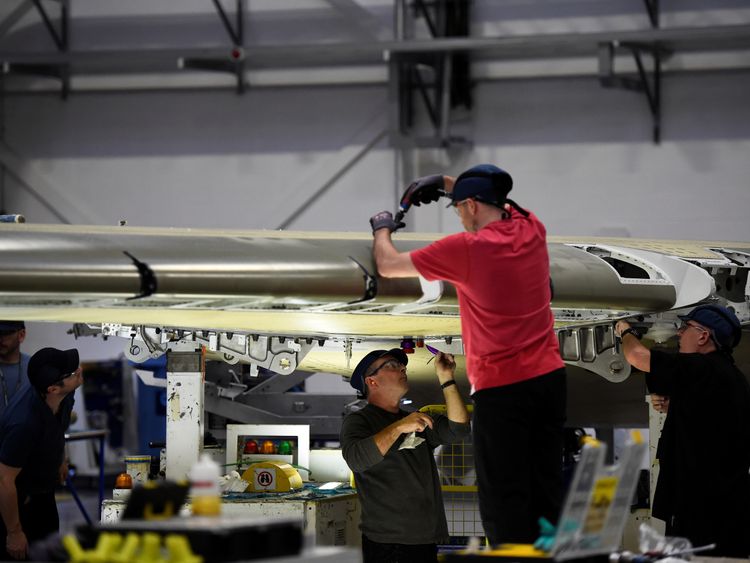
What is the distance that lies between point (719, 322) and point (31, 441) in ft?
10.0

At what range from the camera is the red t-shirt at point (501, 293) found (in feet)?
11.4

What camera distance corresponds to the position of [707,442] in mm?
4426

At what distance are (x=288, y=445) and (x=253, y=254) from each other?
3.01 m

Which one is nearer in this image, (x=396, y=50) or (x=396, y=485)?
(x=396, y=485)

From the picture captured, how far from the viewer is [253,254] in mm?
3543

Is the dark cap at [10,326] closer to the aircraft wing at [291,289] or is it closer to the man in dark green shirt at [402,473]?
the aircraft wing at [291,289]

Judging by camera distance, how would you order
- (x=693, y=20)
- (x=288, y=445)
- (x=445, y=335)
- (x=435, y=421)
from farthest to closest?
(x=693, y=20) → (x=288, y=445) → (x=445, y=335) → (x=435, y=421)

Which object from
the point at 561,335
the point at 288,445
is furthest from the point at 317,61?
the point at 561,335

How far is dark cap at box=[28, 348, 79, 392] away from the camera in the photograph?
523cm

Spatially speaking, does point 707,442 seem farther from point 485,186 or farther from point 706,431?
point 485,186

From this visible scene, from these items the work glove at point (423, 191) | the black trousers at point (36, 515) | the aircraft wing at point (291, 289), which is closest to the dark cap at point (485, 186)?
the work glove at point (423, 191)

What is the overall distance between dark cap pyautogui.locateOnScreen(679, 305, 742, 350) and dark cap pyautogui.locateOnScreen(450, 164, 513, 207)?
1346mm

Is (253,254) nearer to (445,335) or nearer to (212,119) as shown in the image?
(445,335)

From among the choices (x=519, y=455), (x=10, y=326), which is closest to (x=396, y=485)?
(x=519, y=455)
